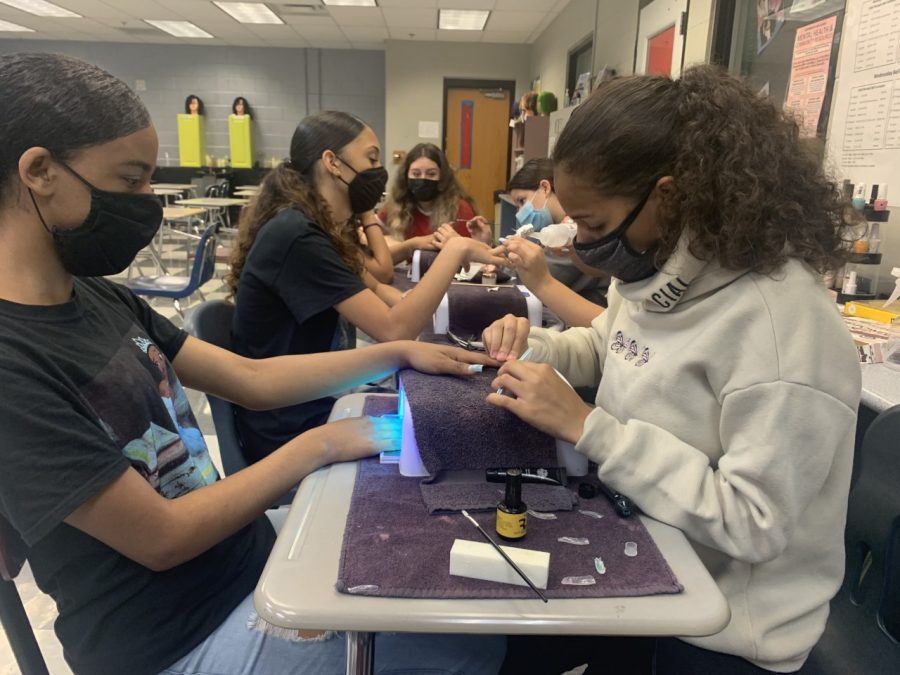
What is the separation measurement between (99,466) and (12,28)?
11415 mm

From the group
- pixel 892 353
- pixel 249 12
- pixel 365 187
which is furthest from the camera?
pixel 249 12

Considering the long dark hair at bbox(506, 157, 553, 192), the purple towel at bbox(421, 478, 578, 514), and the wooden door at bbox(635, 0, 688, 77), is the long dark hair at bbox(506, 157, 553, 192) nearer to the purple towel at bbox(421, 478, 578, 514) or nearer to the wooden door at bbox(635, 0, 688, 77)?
the wooden door at bbox(635, 0, 688, 77)

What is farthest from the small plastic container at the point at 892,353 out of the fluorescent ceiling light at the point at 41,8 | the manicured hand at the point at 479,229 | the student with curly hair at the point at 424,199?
the fluorescent ceiling light at the point at 41,8

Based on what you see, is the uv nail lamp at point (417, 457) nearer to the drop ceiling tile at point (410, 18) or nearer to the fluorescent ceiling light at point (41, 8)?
the drop ceiling tile at point (410, 18)

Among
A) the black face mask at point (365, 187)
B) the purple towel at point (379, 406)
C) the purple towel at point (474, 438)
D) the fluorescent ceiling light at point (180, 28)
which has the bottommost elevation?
the purple towel at point (379, 406)

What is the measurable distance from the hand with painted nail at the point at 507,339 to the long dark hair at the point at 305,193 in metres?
0.71

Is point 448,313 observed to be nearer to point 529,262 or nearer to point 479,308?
point 479,308

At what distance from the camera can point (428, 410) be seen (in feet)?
2.85

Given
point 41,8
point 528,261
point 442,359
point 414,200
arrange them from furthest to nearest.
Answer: point 41,8 → point 414,200 → point 528,261 → point 442,359

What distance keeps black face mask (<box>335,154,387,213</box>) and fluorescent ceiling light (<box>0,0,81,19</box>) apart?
7.82 m

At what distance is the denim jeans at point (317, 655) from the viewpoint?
2.83 feet

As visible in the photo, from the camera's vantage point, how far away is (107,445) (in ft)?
2.45

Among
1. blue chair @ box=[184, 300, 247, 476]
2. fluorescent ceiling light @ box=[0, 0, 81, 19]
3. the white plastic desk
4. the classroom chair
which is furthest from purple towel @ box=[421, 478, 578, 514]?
fluorescent ceiling light @ box=[0, 0, 81, 19]

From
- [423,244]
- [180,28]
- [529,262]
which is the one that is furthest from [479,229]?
[180,28]
